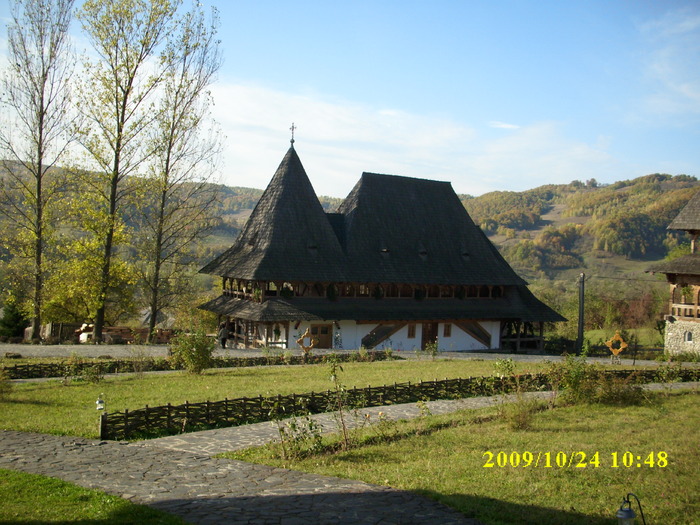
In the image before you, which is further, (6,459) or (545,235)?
(545,235)

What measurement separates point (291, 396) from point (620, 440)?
6.35 metres

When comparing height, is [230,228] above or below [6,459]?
above

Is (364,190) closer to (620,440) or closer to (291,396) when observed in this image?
(291,396)

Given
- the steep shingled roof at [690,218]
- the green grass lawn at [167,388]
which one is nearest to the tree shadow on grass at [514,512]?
the green grass lawn at [167,388]

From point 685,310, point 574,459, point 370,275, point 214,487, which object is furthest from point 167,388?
point 685,310

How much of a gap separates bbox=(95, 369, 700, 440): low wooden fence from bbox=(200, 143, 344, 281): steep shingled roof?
11.9m

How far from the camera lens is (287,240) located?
2781cm

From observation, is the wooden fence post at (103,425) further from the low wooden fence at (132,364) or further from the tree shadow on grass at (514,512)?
the tree shadow on grass at (514,512)

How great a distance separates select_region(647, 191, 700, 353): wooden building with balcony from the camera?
28.2m

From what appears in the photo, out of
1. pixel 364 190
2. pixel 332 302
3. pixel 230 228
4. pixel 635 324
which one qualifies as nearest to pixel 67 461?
pixel 332 302

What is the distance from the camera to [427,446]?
1068cm

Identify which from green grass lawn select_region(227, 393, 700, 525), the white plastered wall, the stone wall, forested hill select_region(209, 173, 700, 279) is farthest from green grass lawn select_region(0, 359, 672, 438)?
forested hill select_region(209, 173, 700, 279)

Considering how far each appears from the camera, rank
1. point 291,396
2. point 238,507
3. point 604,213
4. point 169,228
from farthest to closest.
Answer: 1. point 604,213
2. point 169,228
3. point 291,396
4. point 238,507

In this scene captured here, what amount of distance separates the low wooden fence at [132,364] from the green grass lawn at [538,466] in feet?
29.7
